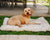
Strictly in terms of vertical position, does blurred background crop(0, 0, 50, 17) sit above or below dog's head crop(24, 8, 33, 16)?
below

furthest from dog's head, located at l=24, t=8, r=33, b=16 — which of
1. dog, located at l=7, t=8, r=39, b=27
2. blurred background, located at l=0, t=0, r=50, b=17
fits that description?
blurred background, located at l=0, t=0, r=50, b=17

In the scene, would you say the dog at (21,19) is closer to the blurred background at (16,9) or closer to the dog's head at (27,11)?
the dog's head at (27,11)

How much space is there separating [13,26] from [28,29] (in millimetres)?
376

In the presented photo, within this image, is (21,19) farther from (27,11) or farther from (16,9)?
(16,9)

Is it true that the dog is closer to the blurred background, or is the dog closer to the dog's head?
the dog's head

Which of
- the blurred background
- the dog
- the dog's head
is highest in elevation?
the dog's head

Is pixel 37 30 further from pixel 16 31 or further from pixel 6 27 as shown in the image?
pixel 6 27

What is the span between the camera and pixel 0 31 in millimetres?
2836

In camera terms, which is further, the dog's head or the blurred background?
the blurred background

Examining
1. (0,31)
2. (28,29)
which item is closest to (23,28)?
(28,29)

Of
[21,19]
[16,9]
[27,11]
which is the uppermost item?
[27,11]

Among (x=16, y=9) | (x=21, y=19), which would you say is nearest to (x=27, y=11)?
(x=21, y=19)
